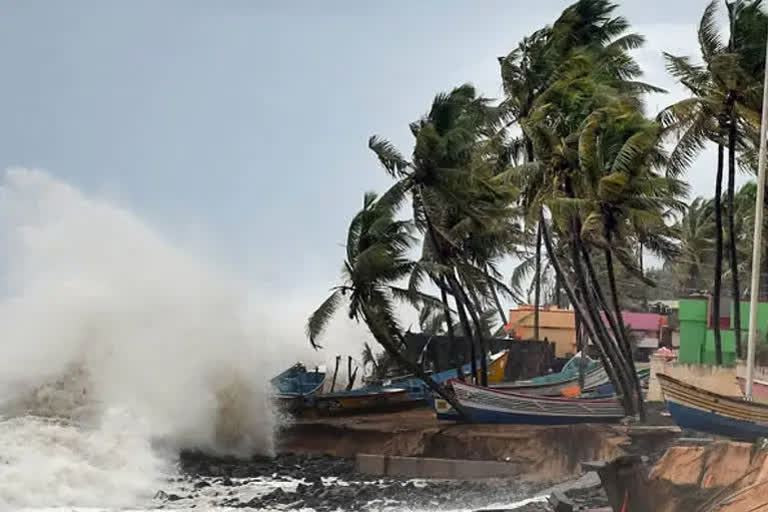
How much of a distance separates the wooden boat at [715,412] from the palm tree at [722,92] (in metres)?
8.45

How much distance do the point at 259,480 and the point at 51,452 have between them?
5091 millimetres

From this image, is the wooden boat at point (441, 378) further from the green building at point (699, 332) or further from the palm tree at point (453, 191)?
the green building at point (699, 332)

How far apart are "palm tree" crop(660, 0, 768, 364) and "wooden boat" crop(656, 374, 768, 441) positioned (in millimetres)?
8452

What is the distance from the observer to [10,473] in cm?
2330

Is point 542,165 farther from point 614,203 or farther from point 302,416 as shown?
point 302,416

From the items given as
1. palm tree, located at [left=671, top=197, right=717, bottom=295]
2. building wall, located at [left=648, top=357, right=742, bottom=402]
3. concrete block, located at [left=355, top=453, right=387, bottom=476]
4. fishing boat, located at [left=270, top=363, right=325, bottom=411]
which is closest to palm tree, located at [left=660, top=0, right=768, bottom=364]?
building wall, located at [left=648, top=357, right=742, bottom=402]

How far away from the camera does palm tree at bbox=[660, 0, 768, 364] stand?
25.8 m

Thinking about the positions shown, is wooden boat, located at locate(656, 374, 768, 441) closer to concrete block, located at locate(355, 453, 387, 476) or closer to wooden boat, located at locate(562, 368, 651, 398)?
concrete block, located at locate(355, 453, 387, 476)

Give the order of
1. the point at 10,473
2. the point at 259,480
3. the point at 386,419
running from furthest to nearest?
the point at 386,419
the point at 259,480
the point at 10,473

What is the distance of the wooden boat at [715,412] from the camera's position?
18375 millimetres

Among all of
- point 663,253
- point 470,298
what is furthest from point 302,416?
point 663,253

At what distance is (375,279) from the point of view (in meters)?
30.3

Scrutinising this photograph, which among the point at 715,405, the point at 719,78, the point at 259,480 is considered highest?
the point at 719,78

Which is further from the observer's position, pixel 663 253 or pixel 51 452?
pixel 663 253
